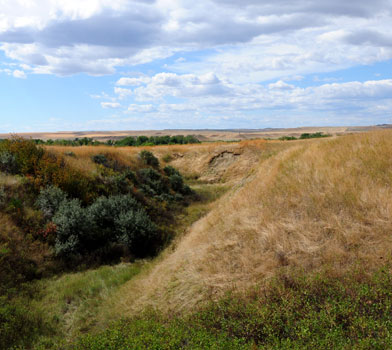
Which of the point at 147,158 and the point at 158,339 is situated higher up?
the point at 147,158

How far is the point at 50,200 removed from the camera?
12.9m

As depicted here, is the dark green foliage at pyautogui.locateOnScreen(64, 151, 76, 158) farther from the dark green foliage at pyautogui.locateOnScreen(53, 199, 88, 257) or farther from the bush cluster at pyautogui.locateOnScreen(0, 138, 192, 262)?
the dark green foliage at pyautogui.locateOnScreen(53, 199, 88, 257)

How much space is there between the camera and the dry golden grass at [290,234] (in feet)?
21.4

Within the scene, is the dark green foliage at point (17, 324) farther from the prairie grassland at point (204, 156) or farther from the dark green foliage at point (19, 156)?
the prairie grassland at point (204, 156)

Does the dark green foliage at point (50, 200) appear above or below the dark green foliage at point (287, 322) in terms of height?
above

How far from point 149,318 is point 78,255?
5637 millimetres

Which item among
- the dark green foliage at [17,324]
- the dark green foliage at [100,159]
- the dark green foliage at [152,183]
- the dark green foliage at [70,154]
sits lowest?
the dark green foliage at [17,324]

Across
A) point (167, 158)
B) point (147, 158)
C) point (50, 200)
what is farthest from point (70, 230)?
point (167, 158)

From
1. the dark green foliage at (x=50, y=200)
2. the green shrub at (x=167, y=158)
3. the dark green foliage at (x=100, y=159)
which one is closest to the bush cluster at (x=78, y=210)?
the dark green foliage at (x=50, y=200)

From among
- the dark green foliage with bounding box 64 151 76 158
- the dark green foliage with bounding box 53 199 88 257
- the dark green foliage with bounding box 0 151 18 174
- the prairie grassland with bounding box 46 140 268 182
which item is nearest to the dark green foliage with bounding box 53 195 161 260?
the dark green foliage with bounding box 53 199 88 257

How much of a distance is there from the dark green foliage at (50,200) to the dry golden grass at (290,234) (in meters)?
5.23

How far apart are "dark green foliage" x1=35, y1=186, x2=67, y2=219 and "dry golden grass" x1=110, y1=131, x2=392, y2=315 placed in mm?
5229

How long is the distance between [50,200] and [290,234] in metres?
9.52

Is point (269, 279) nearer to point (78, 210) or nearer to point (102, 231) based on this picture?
point (102, 231)
